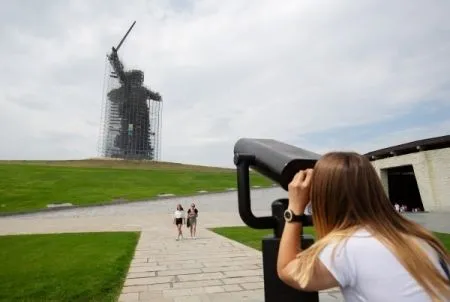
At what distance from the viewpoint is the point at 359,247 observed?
1382mm

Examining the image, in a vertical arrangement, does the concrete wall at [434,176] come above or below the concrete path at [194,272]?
above

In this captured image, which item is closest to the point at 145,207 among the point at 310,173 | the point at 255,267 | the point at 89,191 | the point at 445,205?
the point at 89,191

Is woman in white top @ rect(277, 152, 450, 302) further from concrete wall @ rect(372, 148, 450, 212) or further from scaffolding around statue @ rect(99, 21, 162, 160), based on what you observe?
scaffolding around statue @ rect(99, 21, 162, 160)

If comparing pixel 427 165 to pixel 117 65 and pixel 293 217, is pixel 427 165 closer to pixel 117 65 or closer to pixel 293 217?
pixel 293 217

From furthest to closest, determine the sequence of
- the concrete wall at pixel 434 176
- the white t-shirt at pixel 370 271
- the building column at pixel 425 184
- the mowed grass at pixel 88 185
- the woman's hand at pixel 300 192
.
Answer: the mowed grass at pixel 88 185 → the building column at pixel 425 184 → the concrete wall at pixel 434 176 → the woman's hand at pixel 300 192 → the white t-shirt at pixel 370 271

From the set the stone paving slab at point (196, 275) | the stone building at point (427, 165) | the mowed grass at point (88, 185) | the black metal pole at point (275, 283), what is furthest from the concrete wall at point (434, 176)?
the black metal pole at point (275, 283)

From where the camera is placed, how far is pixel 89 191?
39812mm

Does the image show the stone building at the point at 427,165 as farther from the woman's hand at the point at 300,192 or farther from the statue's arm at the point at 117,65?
the statue's arm at the point at 117,65

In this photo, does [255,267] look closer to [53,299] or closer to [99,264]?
[99,264]

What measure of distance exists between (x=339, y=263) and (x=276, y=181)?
2.70 feet

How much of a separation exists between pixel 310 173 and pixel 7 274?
28.7ft

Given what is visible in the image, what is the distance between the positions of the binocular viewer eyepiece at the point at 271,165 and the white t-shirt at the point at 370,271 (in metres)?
0.61

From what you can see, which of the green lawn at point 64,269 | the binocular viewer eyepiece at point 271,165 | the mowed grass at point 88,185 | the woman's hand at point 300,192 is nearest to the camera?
the woman's hand at point 300,192

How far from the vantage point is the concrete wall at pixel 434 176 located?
87.8 ft
